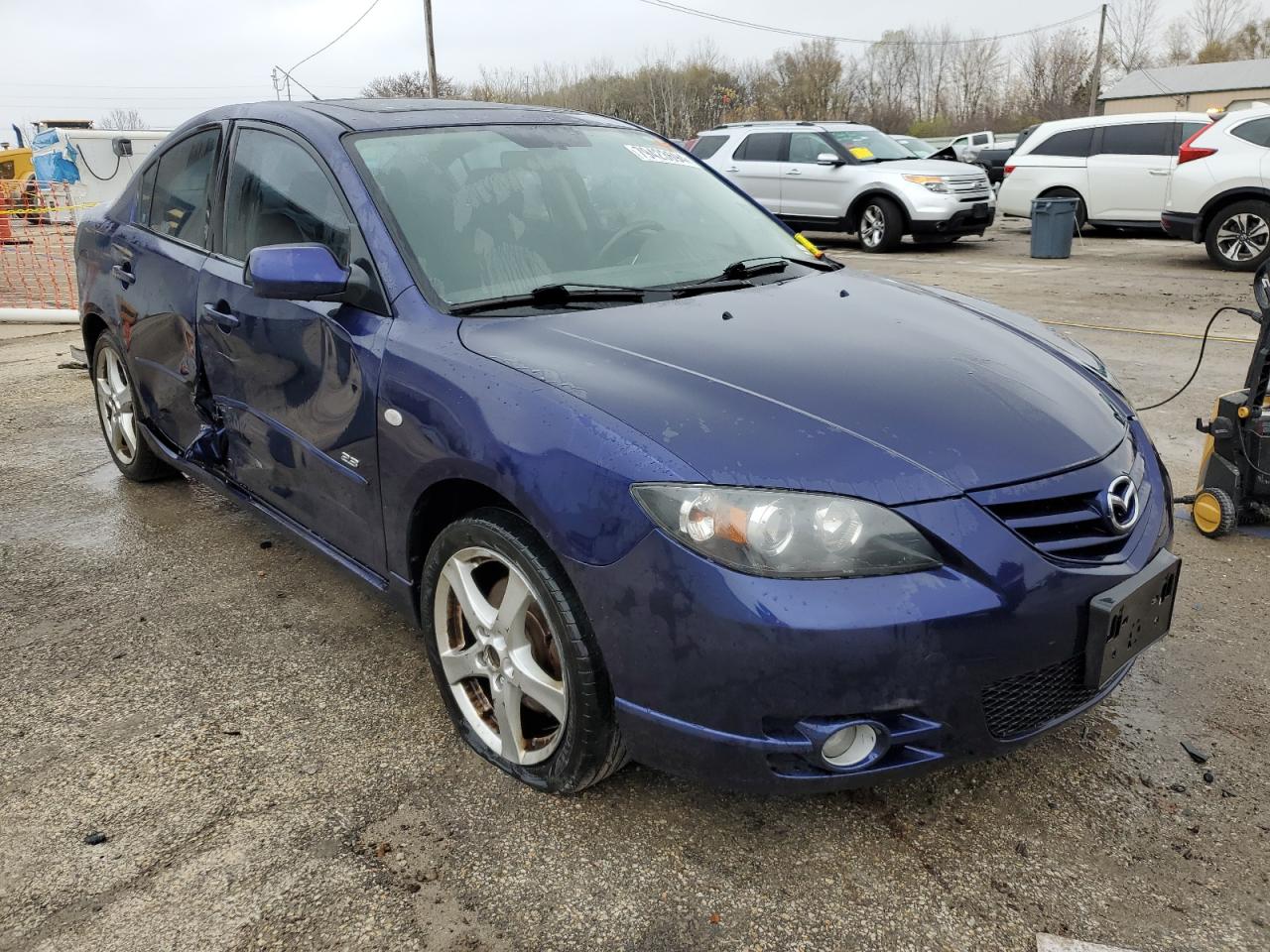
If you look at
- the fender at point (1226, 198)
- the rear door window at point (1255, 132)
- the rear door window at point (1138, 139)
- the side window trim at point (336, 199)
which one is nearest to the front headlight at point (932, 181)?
the rear door window at point (1138, 139)

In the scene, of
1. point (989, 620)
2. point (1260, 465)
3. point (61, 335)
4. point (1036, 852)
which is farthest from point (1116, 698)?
point (61, 335)

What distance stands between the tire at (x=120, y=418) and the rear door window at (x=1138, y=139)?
44.3 ft

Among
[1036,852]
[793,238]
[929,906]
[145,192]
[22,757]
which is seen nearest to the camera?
[929,906]

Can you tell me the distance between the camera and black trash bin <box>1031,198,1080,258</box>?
43.4ft

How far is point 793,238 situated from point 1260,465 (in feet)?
6.59

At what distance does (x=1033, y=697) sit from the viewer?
212cm

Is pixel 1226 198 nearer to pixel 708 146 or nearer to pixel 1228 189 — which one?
pixel 1228 189

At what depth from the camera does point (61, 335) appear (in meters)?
9.58

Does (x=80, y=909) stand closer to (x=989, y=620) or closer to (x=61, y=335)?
(x=989, y=620)

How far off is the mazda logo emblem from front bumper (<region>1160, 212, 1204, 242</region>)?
1151 cm

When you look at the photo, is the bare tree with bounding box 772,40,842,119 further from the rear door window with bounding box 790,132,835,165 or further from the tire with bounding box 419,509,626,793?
the tire with bounding box 419,509,626,793

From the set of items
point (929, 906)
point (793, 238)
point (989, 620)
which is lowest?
point (929, 906)

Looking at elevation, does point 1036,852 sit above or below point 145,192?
below

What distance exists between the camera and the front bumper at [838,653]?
1920 mm
